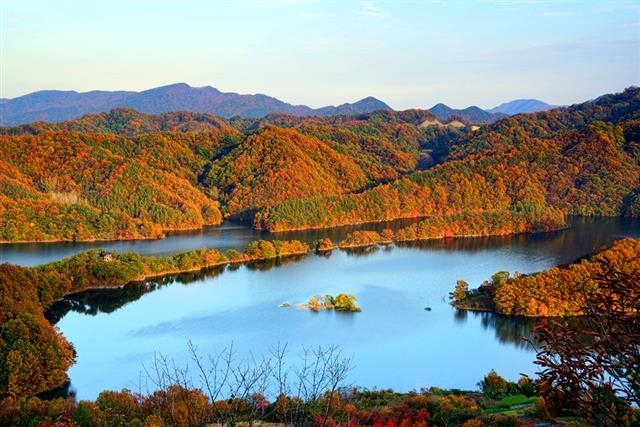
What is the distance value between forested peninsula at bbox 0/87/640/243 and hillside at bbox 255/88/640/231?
0.38 feet

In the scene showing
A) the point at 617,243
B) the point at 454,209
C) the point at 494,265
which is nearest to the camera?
the point at 617,243

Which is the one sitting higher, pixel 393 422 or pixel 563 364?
pixel 563 364

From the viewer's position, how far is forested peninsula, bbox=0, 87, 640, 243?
44.9 m

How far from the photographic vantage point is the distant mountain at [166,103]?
569 ft

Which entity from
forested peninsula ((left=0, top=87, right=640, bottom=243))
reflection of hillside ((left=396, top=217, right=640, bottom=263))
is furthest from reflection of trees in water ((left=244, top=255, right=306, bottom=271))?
forested peninsula ((left=0, top=87, right=640, bottom=243))

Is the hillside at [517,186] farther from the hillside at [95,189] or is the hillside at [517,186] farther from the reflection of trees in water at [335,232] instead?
the hillside at [95,189]

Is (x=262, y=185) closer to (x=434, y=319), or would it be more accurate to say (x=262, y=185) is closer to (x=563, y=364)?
(x=434, y=319)

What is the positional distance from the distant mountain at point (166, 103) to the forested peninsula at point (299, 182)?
101547mm

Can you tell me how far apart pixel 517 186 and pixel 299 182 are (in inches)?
757

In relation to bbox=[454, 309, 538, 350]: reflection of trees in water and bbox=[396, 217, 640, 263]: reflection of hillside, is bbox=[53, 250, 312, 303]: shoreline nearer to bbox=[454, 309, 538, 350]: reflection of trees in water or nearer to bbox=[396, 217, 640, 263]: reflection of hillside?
bbox=[396, 217, 640, 263]: reflection of hillside

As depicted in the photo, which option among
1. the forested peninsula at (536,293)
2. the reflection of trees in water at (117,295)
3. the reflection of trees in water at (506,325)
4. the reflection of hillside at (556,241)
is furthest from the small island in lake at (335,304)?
the reflection of hillside at (556,241)

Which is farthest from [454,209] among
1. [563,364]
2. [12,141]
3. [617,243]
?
[563,364]

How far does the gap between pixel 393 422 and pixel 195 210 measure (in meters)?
42.3

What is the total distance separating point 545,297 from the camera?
24266 mm
